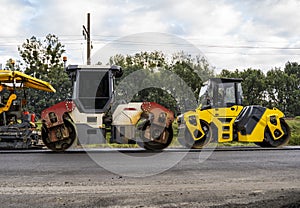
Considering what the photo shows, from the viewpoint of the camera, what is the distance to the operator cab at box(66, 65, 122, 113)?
12.0 m

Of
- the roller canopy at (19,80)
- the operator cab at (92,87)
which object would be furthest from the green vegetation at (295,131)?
the roller canopy at (19,80)

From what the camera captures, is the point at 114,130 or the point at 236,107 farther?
the point at 236,107

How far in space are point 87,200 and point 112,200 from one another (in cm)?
34

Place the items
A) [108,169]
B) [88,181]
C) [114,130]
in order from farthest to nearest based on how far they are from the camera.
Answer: [114,130]
[108,169]
[88,181]

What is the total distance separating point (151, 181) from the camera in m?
7.06

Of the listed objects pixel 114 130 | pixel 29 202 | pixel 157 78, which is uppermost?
pixel 157 78

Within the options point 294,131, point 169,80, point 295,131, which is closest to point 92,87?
point 169,80

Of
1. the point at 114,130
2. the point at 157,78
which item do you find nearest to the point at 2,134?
the point at 114,130

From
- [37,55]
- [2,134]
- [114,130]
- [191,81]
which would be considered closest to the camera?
[114,130]

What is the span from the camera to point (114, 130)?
11.5 m

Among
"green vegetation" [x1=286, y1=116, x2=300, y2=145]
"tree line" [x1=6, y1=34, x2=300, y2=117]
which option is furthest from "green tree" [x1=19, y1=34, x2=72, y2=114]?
"green vegetation" [x1=286, y1=116, x2=300, y2=145]

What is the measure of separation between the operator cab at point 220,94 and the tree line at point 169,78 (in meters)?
0.77

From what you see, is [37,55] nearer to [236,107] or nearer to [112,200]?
[236,107]

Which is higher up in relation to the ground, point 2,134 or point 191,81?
point 191,81
